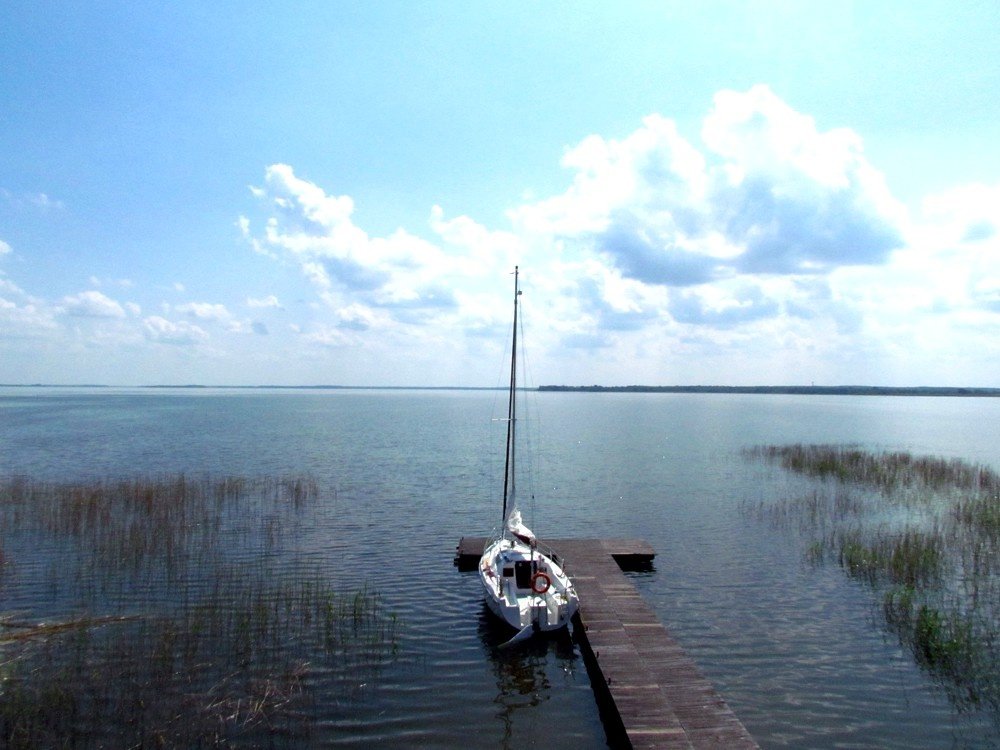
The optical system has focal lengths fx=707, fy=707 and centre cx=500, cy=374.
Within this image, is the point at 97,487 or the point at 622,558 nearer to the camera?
the point at 622,558

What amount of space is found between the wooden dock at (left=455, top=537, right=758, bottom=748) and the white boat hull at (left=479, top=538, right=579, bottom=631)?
0.71 m

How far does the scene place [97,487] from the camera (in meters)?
35.4

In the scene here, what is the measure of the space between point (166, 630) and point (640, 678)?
11.8m

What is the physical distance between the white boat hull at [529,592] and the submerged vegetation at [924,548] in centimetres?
879

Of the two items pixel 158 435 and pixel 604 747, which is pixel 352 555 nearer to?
pixel 604 747

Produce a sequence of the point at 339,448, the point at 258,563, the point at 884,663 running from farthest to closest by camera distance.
Result: the point at 339,448 < the point at 258,563 < the point at 884,663

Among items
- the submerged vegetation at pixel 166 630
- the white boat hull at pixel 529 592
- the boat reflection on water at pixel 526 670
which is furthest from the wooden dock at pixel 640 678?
the submerged vegetation at pixel 166 630

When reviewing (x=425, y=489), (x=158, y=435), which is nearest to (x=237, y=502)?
(x=425, y=489)

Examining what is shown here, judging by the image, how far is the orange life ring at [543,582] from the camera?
1905 cm

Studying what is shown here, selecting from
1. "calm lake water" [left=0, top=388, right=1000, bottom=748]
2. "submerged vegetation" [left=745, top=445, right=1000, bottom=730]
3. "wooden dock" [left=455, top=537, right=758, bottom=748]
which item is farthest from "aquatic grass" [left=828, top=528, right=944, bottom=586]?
"wooden dock" [left=455, top=537, right=758, bottom=748]

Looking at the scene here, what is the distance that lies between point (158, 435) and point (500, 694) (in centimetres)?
6982

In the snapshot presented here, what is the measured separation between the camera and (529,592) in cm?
1962

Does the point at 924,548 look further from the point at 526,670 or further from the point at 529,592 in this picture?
the point at 526,670

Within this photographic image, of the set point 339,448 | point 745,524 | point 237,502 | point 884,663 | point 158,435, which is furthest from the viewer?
point 158,435
